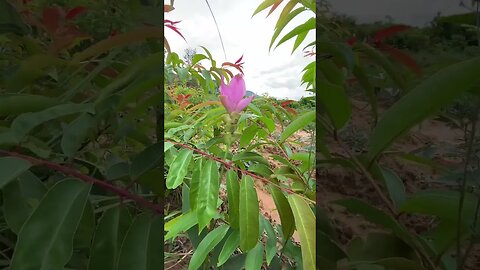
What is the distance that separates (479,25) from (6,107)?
329 millimetres

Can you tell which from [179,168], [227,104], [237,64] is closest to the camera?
[179,168]

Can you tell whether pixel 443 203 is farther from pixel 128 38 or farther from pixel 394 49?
pixel 128 38

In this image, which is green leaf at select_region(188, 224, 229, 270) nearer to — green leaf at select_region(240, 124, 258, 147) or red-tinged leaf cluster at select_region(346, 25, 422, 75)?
green leaf at select_region(240, 124, 258, 147)

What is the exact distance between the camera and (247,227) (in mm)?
564

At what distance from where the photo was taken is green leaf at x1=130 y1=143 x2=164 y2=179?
11.9 inches

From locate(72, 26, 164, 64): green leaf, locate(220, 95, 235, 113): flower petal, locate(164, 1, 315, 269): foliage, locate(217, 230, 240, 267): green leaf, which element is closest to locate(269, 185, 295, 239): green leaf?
locate(164, 1, 315, 269): foliage

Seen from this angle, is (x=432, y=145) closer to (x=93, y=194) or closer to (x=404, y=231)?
(x=404, y=231)

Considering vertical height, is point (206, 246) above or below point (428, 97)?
below

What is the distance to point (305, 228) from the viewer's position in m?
0.54

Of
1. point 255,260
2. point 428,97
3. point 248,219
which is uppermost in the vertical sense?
point 428,97

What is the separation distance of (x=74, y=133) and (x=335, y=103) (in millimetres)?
187

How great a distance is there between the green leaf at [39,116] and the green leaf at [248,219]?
1.06 feet

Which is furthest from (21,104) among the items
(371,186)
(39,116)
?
(371,186)

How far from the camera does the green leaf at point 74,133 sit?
291mm
